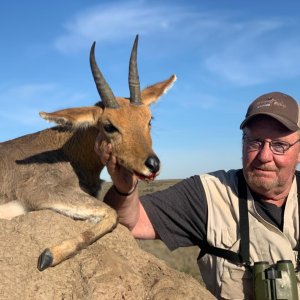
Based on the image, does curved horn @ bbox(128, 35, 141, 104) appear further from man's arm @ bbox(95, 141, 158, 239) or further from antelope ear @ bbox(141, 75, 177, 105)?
man's arm @ bbox(95, 141, 158, 239)

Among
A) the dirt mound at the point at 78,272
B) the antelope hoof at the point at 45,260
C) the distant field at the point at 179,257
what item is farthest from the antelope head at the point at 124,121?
the distant field at the point at 179,257

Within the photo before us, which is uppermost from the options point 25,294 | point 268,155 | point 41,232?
point 268,155

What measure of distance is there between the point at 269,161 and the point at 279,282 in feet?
4.42

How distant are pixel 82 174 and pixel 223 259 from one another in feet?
6.44

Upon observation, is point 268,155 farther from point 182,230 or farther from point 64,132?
point 64,132

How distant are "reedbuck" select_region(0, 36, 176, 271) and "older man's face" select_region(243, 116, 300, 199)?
116cm

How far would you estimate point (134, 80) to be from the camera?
6.33 meters

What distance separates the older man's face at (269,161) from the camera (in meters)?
5.89

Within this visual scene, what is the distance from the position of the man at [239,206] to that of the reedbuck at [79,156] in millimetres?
299

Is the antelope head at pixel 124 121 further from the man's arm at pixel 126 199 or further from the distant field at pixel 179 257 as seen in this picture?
the distant field at pixel 179 257

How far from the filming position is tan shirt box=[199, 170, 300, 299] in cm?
570

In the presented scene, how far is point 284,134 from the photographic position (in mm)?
5914

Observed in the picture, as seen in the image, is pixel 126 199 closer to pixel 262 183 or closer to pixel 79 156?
pixel 79 156

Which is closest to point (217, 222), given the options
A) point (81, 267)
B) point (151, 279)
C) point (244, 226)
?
point (244, 226)
